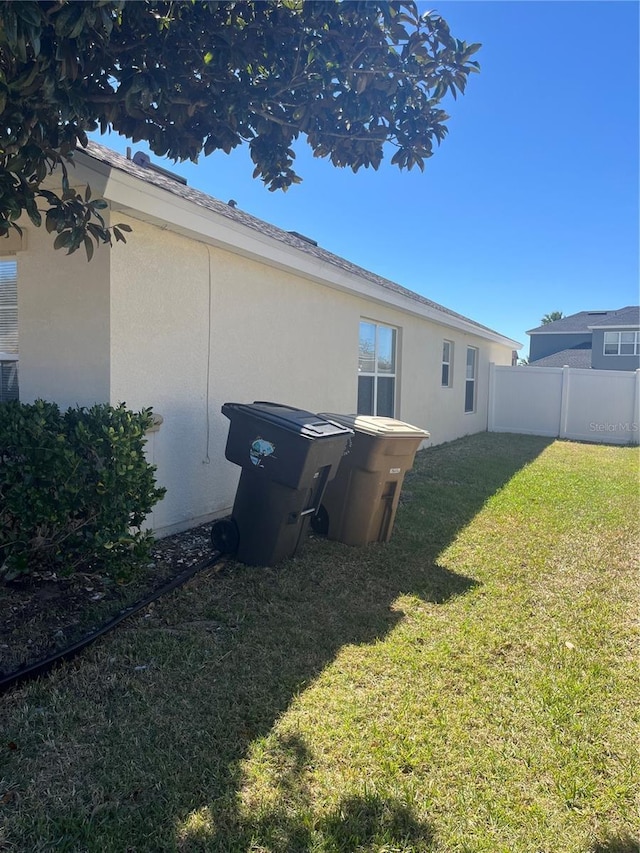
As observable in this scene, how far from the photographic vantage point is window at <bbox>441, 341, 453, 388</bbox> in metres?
14.2

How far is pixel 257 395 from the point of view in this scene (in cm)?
684

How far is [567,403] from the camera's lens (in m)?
17.3

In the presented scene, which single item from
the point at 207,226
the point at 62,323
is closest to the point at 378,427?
the point at 207,226

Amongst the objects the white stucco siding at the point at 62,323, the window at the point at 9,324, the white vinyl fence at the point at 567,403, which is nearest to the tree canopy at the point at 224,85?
the white stucco siding at the point at 62,323

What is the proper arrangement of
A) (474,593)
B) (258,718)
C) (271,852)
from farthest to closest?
1. (474,593)
2. (258,718)
3. (271,852)

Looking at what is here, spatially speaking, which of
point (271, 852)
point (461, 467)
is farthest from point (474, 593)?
point (461, 467)

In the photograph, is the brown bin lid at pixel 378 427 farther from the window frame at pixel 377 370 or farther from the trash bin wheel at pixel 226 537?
the window frame at pixel 377 370

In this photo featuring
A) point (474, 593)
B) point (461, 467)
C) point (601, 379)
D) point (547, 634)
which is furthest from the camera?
point (601, 379)

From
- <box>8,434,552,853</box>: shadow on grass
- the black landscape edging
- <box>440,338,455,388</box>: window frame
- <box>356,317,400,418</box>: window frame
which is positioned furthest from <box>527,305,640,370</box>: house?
the black landscape edging

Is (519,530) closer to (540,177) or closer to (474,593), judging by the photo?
(474,593)

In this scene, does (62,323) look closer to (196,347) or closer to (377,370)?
(196,347)

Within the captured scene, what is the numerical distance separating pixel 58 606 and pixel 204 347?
2969mm

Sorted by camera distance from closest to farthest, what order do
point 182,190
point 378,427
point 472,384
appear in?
point 378,427
point 182,190
point 472,384

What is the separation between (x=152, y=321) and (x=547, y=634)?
4.30 m
